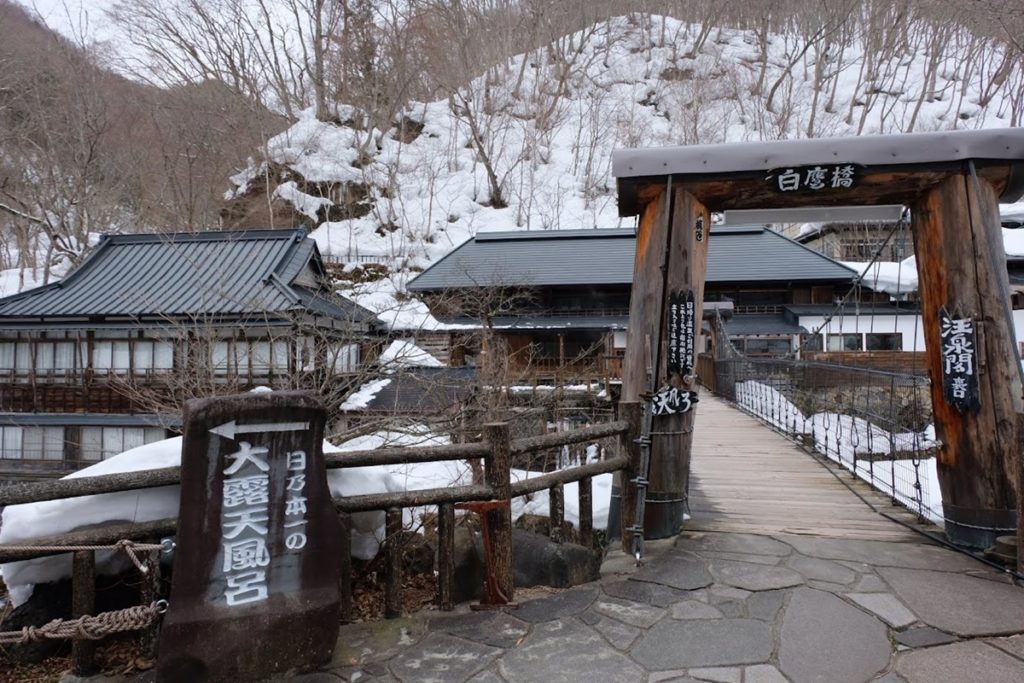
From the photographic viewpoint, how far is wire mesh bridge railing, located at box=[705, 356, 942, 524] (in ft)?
21.4

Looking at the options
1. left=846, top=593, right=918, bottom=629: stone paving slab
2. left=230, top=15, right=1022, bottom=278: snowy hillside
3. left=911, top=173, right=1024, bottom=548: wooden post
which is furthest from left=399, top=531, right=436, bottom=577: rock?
left=230, top=15, right=1022, bottom=278: snowy hillside

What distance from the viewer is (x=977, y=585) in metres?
3.46

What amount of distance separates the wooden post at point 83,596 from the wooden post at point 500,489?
2.01m

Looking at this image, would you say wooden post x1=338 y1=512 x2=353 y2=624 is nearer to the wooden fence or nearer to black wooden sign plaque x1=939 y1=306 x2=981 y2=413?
the wooden fence

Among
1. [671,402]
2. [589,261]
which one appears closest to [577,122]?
[589,261]

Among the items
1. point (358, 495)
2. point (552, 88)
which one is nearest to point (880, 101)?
point (552, 88)

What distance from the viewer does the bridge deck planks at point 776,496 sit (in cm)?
472

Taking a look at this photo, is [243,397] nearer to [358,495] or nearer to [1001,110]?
[358,495]

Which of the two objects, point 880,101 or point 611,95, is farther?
point 611,95

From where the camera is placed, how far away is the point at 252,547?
2752 millimetres

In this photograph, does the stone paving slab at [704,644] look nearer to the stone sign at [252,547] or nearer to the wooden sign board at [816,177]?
the stone sign at [252,547]

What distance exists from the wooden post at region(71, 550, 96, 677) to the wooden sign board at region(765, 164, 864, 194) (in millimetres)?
4946

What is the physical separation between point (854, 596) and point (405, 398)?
11.5 m

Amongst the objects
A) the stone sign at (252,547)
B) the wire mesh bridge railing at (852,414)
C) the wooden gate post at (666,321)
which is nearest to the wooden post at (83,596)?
the stone sign at (252,547)
